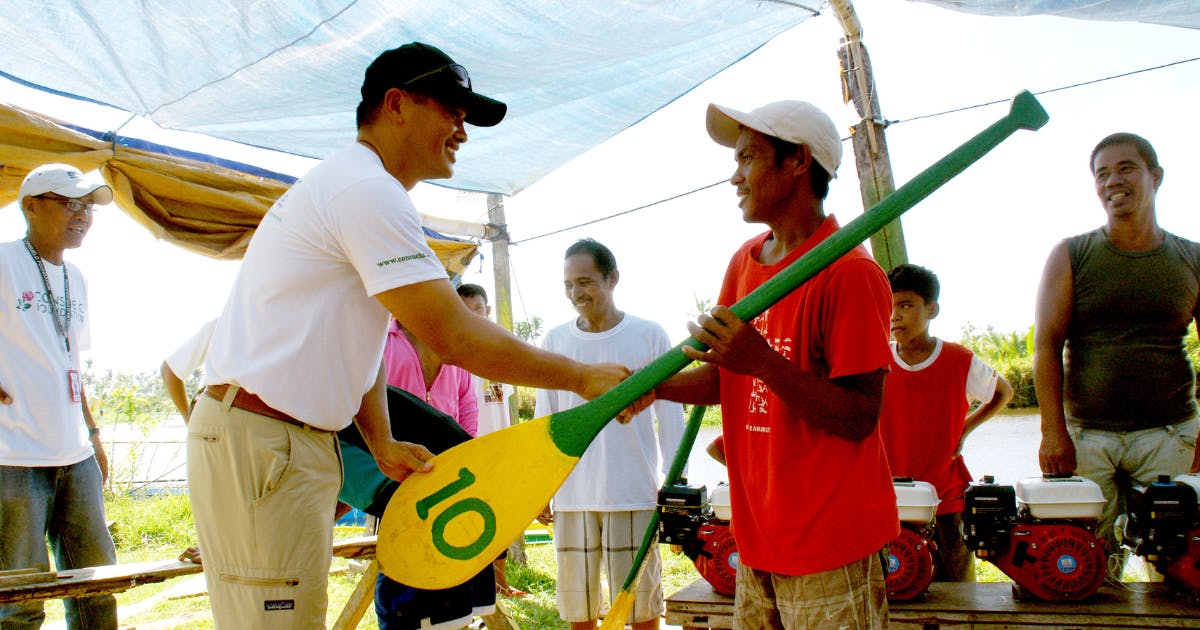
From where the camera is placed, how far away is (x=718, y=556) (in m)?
2.84

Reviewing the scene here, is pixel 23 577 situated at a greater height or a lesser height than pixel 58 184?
lesser

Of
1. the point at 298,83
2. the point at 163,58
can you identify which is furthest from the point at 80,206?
the point at 298,83

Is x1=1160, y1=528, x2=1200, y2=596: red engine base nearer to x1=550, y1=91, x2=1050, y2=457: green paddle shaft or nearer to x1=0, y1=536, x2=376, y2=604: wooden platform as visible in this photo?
x1=550, y1=91, x2=1050, y2=457: green paddle shaft

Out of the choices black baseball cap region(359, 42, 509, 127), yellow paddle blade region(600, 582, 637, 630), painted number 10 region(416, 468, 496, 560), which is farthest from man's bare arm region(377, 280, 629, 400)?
yellow paddle blade region(600, 582, 637, 630)

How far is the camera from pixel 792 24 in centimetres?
410

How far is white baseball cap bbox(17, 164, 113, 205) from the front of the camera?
132 inches

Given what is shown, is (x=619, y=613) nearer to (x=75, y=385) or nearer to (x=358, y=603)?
(x=358, y=603)

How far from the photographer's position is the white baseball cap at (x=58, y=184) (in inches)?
132

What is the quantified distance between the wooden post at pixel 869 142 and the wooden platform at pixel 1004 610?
1862 mm

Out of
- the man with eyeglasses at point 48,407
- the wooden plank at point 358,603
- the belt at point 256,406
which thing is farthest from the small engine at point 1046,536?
the man with eyeglasses at point 48,407

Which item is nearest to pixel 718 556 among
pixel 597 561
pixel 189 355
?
pixel 597 561

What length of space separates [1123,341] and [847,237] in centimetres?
196

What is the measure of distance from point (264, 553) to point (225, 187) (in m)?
3.27

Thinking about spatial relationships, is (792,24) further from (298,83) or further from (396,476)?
(396,476)
